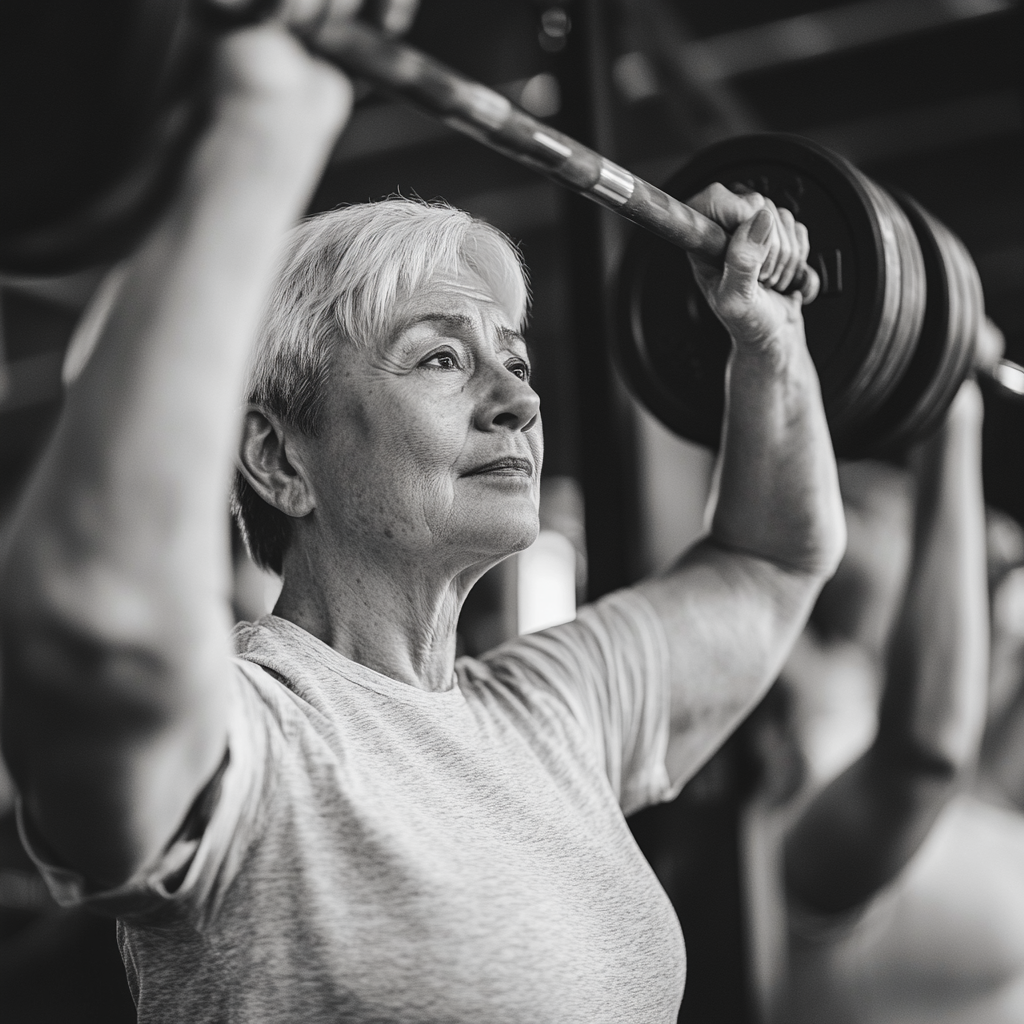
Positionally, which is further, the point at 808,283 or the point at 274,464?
the point at 808,283

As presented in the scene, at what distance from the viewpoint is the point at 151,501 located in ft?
2.01

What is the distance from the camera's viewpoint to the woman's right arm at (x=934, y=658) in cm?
167

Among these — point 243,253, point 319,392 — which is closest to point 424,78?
point 243,253

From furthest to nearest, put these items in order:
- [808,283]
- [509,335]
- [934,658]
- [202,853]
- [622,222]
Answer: [622,222] → [934,658] → [808,283] → [509,335] → [202,853]

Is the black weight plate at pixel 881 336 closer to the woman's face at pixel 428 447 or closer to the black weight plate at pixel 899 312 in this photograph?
the black weight plate at pixel 899 312

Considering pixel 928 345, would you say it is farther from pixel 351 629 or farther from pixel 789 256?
pixel 351 629

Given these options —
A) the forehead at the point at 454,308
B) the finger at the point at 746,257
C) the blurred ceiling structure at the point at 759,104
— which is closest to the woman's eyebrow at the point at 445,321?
the forehead at the point at 454,308

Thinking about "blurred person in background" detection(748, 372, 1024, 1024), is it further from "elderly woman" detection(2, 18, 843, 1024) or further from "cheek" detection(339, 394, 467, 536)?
"cheek" detection(339, 394, 467, 536)

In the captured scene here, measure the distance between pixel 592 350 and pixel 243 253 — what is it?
1.30 m

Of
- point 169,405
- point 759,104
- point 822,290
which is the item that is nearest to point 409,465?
point 169,405

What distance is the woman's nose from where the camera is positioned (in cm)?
102

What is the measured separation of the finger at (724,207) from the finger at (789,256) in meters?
0.04

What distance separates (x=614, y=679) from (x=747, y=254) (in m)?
0.42

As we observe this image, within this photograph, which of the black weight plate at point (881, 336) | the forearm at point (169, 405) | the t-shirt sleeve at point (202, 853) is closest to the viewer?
the forearm at point (169, 405)
